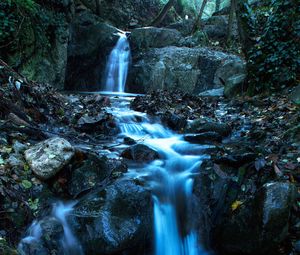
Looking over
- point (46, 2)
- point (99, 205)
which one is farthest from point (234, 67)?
point (99, 205)

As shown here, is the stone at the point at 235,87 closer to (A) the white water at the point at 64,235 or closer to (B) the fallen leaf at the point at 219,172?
(B) the fallen leaf at the point at 219,172

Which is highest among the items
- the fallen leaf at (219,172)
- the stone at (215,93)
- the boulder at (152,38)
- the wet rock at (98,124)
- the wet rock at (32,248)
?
the boulder at (152,38)

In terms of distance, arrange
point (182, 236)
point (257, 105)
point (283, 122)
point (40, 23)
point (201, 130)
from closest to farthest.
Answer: point (182, 236), point (283, 122), point (201, 130), point (257, 105), point (40, 23)

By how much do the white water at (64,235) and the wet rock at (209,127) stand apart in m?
3.26

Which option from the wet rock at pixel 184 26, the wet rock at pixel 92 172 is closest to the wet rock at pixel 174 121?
the wet rock at pixel 92 172

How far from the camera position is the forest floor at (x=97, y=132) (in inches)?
134

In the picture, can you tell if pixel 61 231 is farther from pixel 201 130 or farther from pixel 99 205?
pixel 201 130

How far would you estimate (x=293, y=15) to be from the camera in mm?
7379

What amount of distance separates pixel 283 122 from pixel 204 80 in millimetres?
6939

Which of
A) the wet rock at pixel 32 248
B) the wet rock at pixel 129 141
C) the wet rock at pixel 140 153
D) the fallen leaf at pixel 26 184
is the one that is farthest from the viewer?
the wet rock at pixel 129 141

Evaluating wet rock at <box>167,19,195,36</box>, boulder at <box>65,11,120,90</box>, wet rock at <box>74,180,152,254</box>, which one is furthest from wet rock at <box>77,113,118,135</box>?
wet rock at <box>167,19,195,36</box>

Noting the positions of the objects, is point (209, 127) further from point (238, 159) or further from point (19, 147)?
point (19, 147)

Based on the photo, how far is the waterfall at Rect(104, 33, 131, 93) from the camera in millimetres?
12969

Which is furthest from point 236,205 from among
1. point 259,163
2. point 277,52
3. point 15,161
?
point 277,52
